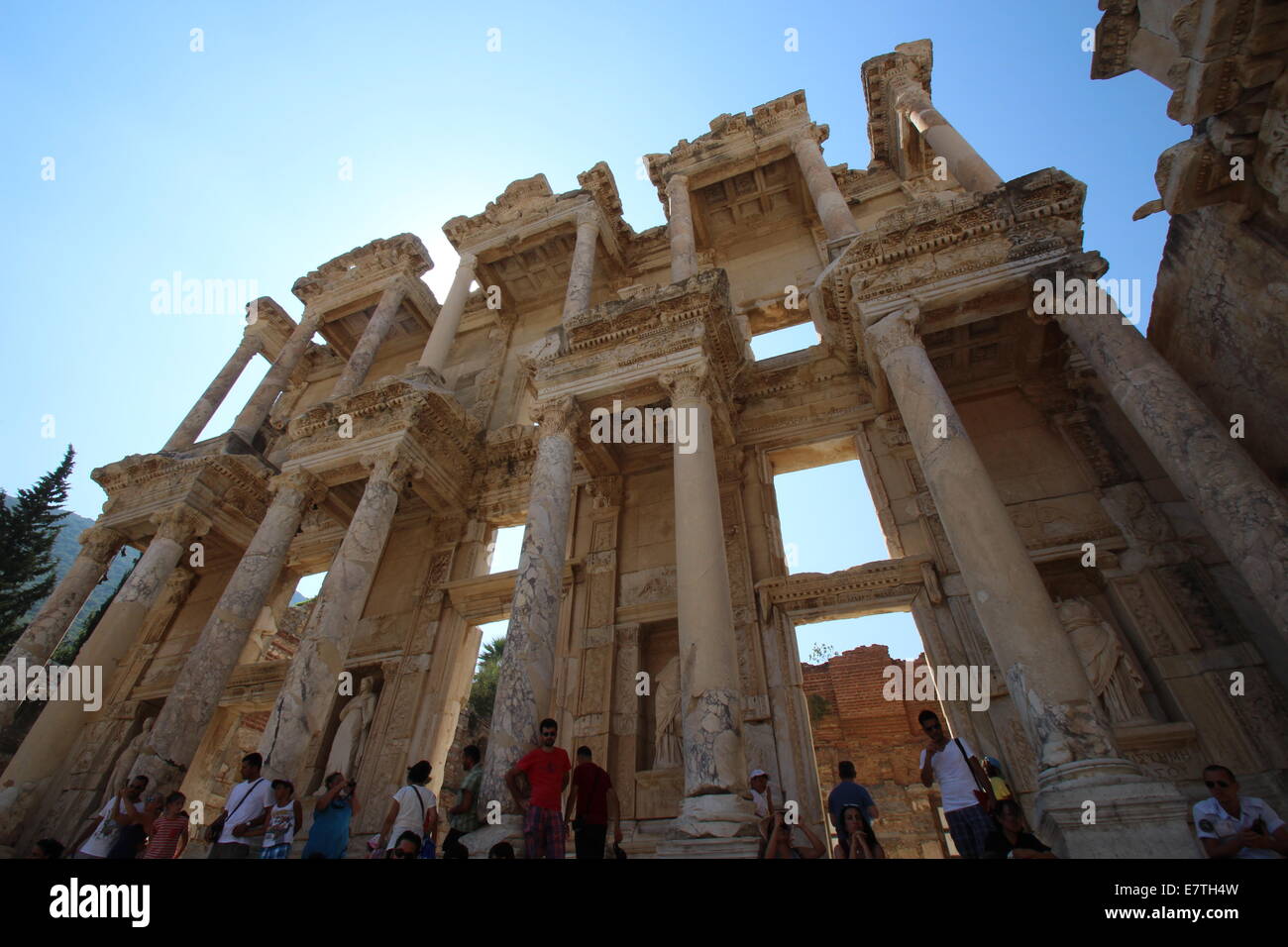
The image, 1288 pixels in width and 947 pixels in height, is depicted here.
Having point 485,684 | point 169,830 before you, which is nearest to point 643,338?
point 169,830

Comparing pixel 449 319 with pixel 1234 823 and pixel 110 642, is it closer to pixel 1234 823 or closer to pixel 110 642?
pixel 110 642

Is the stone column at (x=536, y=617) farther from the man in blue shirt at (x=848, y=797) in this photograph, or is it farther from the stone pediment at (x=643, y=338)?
the man in blue shirt at (x=848, y=797)

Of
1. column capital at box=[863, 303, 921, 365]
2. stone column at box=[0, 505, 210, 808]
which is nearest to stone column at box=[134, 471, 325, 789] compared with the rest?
stone column at box=[0, 505, 210, 808]

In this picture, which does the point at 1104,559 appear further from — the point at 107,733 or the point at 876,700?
the point at 107,733

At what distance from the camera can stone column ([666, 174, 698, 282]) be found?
1375 centimetres

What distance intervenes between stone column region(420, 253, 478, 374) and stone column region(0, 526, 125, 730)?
857cm

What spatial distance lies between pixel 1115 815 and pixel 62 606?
60.7 feet

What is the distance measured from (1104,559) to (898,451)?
3464 millimetres

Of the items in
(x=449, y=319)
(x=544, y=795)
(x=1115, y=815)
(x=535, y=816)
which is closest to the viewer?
(x=1115, y=815)

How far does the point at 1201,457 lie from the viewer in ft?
23.6

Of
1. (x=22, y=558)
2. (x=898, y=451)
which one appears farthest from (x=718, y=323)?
(x=22, y=558)

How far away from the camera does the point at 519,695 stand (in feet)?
26.6

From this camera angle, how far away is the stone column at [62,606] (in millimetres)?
12766

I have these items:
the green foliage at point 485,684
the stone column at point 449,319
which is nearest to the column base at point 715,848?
the stone column at point 449,319
